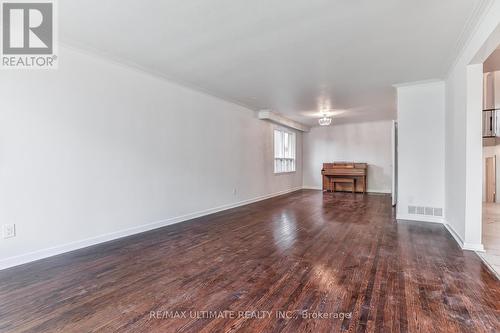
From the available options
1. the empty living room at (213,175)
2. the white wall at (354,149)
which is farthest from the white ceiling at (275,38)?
the white wall at (354,149)

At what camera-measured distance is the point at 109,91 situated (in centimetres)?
336

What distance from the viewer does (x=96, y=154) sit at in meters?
3.21

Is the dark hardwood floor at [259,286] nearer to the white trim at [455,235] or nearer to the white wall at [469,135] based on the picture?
the white trim at [455,235]

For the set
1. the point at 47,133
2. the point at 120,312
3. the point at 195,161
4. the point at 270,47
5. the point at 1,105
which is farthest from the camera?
the point at 195,161

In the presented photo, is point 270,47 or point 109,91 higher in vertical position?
point 270,47

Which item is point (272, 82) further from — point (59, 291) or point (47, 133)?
point (59, 291)

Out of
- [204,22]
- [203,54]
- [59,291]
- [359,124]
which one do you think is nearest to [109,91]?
[203,54]

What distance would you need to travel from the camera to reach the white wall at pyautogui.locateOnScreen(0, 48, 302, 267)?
2598 millimetres

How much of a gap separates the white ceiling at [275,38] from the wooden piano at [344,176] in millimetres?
4110

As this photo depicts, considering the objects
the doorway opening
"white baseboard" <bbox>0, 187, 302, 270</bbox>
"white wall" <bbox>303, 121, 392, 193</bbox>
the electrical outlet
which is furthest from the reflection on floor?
the electrical outlet

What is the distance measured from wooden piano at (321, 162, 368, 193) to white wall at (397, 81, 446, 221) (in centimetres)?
365

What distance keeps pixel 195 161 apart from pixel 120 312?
309 cm

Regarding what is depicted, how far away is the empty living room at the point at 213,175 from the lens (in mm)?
1878

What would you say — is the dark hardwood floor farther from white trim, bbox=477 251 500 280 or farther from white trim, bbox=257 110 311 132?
white trim, bbox=257 110 311 132
